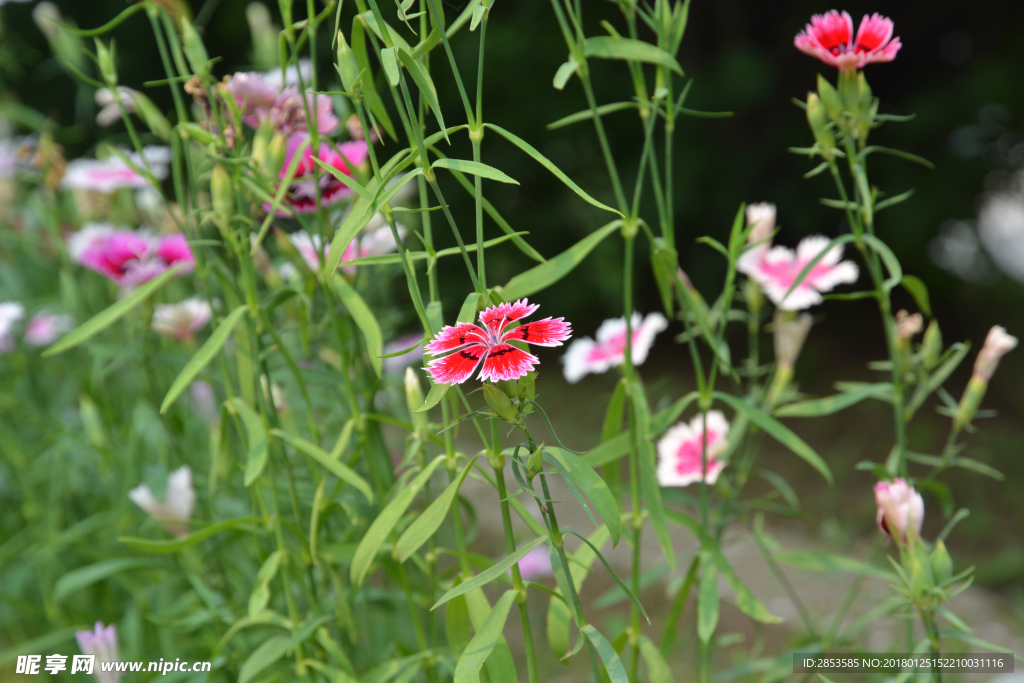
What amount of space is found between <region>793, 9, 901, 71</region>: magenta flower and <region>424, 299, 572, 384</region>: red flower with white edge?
364mm

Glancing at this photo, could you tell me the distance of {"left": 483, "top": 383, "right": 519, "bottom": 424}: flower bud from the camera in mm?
465

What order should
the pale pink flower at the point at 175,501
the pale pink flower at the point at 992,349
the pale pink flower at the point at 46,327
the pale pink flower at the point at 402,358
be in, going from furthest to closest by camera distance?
the pale pink flower at the point at 46,327 < the pale pink flower at the point at 402,358 < the pale pink flower at the point at 175,501 < the pale pink flower at the point at 992,349

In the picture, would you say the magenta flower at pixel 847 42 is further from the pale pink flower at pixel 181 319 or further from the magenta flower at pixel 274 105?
the pale pink flower at pixel 181 319

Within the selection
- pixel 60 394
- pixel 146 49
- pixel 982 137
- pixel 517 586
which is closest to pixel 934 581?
pixel 517 586

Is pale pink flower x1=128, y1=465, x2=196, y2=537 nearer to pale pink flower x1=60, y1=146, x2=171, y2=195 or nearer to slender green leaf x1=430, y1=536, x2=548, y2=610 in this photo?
pale pink flower x1=60, y1=146, x2=171, y2=195

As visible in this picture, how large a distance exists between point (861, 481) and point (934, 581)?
5.52ft

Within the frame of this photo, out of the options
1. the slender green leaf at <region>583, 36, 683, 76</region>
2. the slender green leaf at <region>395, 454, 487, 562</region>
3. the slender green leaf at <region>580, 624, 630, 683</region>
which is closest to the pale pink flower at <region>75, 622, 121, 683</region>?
the slender green leaf at <region>395, 454, 487, 562</region>

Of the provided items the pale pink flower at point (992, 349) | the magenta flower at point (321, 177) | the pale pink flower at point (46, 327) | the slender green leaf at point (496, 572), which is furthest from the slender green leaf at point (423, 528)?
the pale pink flower at point (46, 327)

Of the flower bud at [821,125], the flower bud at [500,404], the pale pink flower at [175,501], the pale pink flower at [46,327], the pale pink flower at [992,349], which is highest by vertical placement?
the pale pink flower at [46,327]

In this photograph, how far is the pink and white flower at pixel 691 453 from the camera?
819 mm

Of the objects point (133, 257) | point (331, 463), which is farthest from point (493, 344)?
point (133, 257)

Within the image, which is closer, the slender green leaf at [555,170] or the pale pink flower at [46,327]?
the slender green leaf at [555,170]

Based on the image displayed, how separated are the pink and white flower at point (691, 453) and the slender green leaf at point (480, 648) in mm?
315

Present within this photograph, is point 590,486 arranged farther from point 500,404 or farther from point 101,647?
point 101,647
